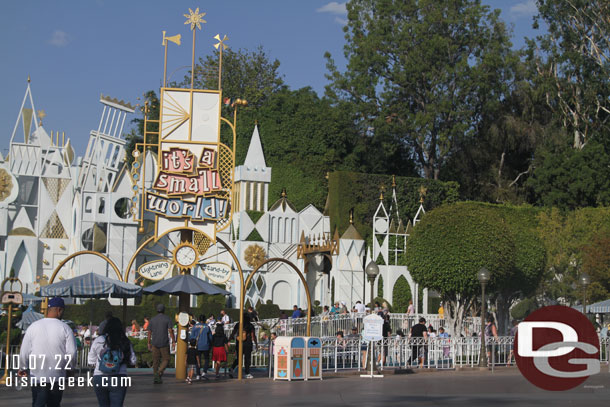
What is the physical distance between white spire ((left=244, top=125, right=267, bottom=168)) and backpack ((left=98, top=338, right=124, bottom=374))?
Result: 128 feet

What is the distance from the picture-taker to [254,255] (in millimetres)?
45781

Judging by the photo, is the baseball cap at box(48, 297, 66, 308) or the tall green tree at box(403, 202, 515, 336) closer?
the baseball cap at box(48, 297, 66, 308)

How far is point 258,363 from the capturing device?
24.2 metres

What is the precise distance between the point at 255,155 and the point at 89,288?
3070 cm

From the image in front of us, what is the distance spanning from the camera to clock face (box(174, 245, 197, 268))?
20.8 m

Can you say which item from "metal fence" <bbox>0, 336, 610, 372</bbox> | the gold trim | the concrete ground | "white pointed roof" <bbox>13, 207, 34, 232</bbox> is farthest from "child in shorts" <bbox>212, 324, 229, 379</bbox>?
"white pointed roof" <bbox>13, 207, 34, 232</bbox>

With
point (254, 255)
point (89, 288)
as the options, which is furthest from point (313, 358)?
point (254, 255)

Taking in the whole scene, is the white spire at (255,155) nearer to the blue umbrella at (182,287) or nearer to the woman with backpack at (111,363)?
the blue umbrella at (182,287)

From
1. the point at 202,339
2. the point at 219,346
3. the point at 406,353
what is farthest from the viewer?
the point at 406,353

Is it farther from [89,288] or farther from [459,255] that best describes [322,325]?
[89,288]

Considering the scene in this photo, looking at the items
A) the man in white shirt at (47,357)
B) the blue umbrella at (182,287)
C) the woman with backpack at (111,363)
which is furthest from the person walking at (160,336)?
the man in white shirt at (47,357)

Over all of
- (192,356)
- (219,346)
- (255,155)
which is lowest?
(192,356)

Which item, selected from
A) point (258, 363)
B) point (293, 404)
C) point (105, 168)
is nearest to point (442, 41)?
point (105, 168)

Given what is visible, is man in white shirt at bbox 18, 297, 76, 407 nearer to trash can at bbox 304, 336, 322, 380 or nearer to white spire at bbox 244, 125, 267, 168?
trash can at bbox 304, 336, 322, 380
